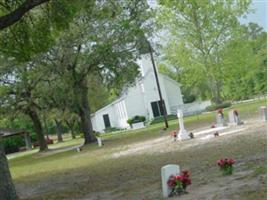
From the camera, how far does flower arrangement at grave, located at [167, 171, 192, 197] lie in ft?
30.0

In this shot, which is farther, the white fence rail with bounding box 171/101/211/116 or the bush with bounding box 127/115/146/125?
the white fence rail with bounding box 171/101/211/116

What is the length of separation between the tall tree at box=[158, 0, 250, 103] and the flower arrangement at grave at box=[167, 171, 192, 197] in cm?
4506

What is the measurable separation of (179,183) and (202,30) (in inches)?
1827

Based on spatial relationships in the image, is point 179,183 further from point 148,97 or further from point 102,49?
point 148,97

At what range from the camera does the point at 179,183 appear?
9156 mm

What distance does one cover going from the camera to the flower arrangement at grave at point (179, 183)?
30.0 ft

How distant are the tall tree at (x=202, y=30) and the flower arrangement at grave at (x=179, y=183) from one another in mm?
45059

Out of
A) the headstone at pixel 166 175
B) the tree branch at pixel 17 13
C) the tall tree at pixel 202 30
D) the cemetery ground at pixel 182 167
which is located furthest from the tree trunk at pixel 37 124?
the headstone at pixel 166 175

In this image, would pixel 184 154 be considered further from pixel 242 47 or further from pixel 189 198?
pixel 242 47

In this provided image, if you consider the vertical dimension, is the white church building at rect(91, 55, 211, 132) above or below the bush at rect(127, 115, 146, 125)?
above

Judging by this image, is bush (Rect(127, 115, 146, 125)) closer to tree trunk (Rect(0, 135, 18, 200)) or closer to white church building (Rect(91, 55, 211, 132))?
white church building (Rect(91, 55, 211, 132))

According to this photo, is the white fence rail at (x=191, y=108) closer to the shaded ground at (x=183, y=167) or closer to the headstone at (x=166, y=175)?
the shaded ground at (x=183, y=167)

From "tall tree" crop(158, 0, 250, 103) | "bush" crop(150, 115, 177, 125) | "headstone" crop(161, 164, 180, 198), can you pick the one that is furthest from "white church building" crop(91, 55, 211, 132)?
"headstone" crop(161, 164, 180, 198)

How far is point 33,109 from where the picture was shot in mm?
41000
